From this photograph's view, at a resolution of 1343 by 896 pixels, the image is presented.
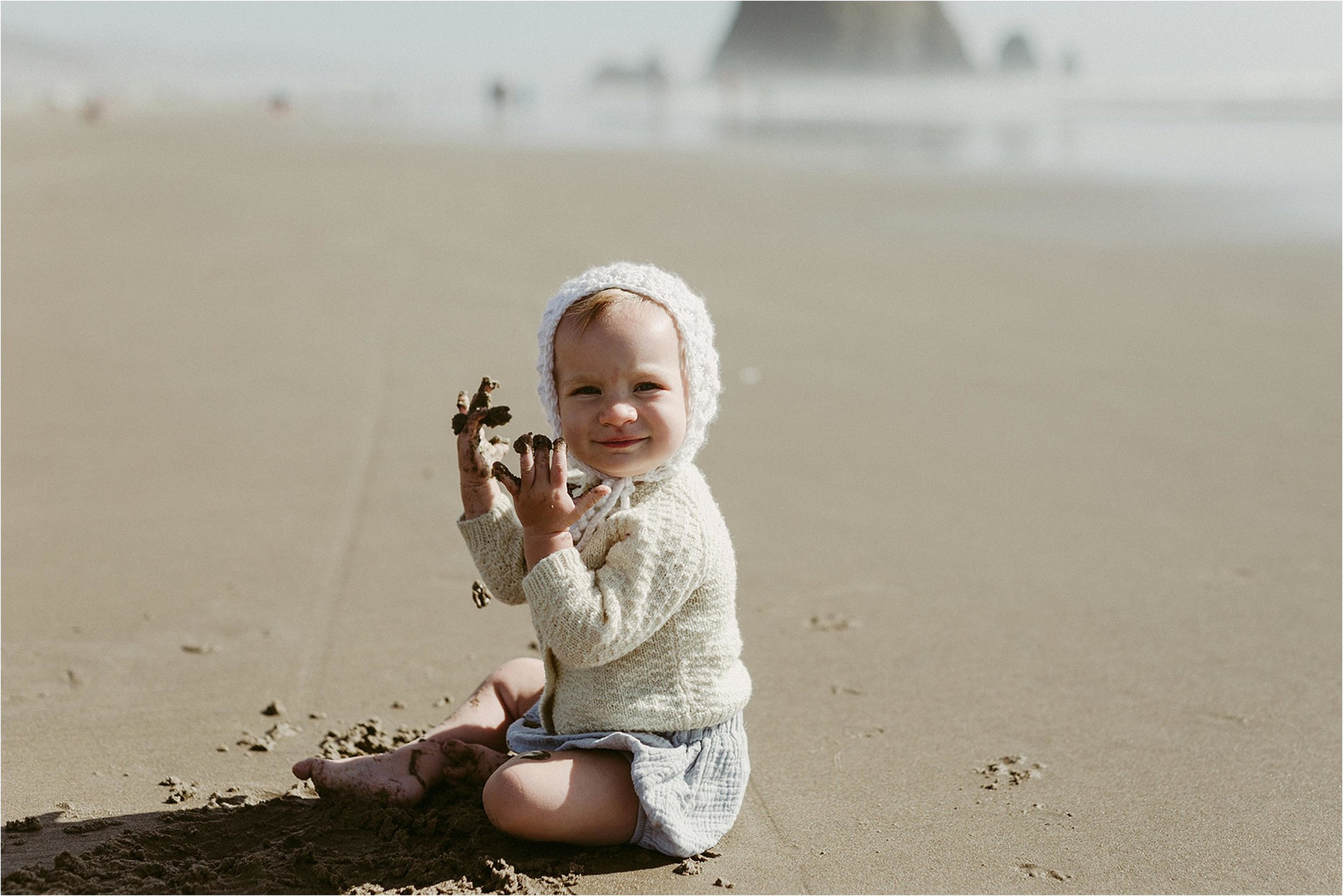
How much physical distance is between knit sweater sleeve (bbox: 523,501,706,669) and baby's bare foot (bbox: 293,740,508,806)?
1.09 ft

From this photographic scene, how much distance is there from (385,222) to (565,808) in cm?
846

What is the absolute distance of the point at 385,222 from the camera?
10.1 metres

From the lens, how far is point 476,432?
2305 millimetres

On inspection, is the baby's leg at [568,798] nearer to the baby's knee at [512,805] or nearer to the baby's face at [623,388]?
the baby's knee at [512,805]

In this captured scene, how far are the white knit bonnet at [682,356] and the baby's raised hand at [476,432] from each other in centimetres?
10

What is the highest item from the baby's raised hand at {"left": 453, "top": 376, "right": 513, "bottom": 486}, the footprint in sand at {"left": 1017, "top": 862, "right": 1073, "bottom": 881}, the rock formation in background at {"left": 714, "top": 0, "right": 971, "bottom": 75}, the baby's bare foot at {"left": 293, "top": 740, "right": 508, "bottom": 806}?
the rock formation in background at {"left": 714, "top": 0, "right": 971, "bottom": 75}

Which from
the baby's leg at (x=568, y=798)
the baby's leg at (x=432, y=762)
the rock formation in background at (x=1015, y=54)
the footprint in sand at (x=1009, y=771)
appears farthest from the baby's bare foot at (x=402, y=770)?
the rock formation in background at (x=1015, y=54)

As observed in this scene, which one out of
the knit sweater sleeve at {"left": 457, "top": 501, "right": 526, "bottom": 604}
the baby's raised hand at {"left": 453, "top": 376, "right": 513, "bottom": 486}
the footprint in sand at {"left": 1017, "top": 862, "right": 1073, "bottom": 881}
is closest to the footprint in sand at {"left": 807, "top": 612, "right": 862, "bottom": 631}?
the footprint in sand at {"left": 1017, "top": 862, "right": 1073, "bottom": 881}

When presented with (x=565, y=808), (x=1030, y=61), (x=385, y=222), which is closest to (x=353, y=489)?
(x=565, y=808)

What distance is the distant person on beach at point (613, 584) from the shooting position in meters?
2.24

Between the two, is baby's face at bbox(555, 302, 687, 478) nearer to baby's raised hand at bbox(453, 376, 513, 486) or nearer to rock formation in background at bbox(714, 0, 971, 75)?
baby's raised hand at bbox(453, 376, 513, 486)

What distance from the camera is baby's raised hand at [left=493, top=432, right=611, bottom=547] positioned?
218 centimetres

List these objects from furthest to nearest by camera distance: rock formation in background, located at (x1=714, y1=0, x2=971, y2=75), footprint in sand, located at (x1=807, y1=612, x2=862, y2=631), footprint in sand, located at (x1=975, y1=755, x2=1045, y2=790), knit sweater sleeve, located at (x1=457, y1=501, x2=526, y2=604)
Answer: rock formation in background, located at (x1=714, y1=0, x2=971, y2=75), footprint in sand, located at (x1=807, y1=612, x2=862, y2=631), footprint in sand, located at (x1=975, y1=755, x2=1045, y2=790), knit sweater sleeve, located at (x1=457, y1=501, x2=526, y2=604)

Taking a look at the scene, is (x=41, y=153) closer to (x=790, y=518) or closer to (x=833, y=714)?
(x=790, y=518)
